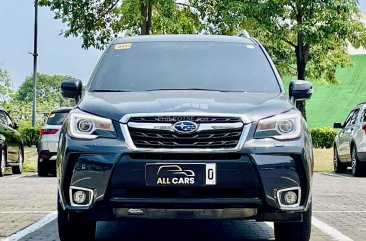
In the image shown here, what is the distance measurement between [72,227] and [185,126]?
141 cm

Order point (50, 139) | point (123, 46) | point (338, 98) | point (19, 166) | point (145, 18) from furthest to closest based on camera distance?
point (338, 98) < point (145, 18) < point (19, 166) < point (50, 139) < point (123, 46)

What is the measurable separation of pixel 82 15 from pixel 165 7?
3635 mm

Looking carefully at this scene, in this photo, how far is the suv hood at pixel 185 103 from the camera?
254 inches

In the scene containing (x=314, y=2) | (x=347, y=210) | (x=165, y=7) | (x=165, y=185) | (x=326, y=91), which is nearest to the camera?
(x=165, y=185)

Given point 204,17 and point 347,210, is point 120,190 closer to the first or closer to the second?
point 347,210

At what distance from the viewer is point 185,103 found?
659cm

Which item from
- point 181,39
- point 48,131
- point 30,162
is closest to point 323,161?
point 30,162

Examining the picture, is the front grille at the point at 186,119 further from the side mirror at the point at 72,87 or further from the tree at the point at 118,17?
the tree at the point at 118,17

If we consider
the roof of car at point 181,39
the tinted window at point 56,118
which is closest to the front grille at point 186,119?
the roof of car at point 181,39

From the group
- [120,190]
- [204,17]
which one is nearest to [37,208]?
[120,190]

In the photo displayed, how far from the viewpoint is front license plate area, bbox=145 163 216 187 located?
6184 mm

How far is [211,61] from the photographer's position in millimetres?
7812

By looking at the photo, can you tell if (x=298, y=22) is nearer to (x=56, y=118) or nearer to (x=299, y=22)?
(x=299, y=22)

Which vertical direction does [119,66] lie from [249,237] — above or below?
above
